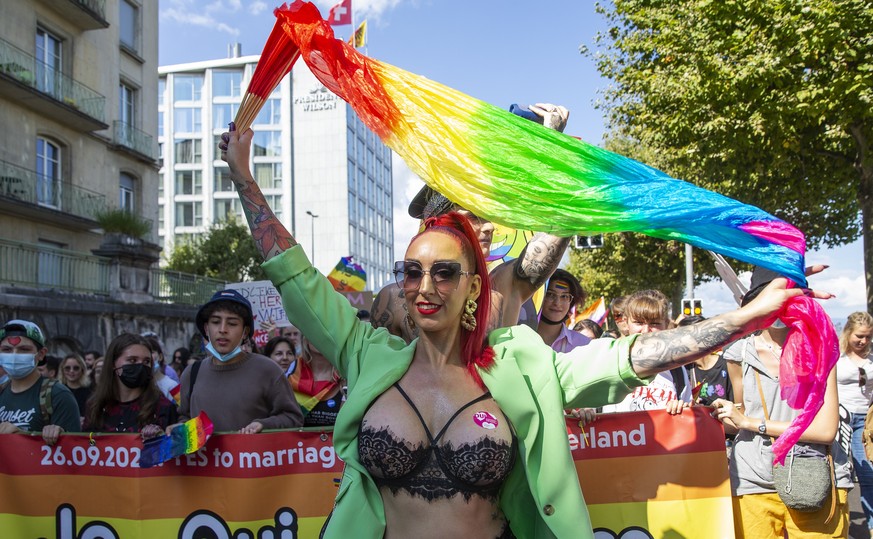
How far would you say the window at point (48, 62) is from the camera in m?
21.6

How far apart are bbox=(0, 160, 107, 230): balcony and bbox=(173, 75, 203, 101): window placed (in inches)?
2049

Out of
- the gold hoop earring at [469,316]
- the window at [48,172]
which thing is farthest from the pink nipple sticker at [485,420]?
the window at [48,172]

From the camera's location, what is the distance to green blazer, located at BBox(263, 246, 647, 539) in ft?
7.96

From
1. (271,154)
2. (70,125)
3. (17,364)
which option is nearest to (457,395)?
(17,364)

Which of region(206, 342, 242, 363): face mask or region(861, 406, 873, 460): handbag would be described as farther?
region(861, 406, 873, 460): handbag

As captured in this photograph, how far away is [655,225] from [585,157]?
0.34 meters

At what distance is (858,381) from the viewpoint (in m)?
6.64

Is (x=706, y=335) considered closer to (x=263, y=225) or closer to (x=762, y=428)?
(x=263, y=225)

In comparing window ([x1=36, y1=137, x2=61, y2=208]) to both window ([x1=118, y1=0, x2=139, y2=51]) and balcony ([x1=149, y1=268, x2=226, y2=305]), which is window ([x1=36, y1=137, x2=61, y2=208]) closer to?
balcony ([x1=149, y1=268, x2=226, y2=305])

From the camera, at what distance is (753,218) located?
2355 mm

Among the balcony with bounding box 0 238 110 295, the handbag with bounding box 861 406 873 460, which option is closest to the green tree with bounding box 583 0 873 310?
the handbag with bounding box 861 406 873 460

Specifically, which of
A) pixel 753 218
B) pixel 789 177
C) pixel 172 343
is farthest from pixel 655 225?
pixel 172 343

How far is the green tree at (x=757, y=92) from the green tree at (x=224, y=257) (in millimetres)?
27159

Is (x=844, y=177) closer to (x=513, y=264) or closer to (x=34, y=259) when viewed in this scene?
(x=513, y=264)
